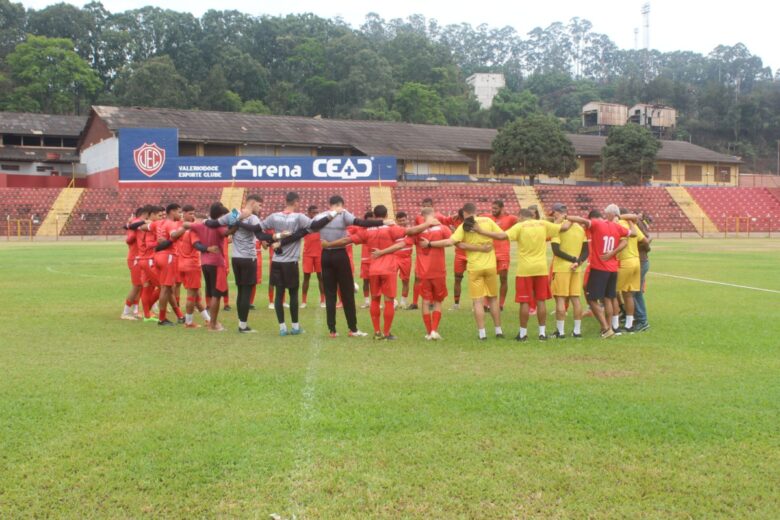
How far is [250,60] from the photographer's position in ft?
306

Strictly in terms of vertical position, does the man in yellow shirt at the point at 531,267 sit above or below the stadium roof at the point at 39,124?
below

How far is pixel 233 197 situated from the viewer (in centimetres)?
5053

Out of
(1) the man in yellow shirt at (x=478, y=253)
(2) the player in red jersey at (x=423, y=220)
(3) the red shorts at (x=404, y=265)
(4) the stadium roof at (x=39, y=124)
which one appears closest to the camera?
(1) the man in yellow shirt at (x=478, y=253)

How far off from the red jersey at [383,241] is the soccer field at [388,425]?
1.09 metres

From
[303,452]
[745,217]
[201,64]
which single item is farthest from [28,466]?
[201,64]

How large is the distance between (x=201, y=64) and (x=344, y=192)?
55811mm

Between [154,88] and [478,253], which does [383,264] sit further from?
[154,88]

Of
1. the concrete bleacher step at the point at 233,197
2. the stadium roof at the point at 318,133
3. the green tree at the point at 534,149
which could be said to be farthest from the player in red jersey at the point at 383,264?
the green tree at the point at 534,149

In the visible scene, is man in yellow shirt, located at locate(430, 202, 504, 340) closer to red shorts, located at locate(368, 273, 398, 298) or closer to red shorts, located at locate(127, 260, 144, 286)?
red shorts, located at locate(368, 273, 398, 298)

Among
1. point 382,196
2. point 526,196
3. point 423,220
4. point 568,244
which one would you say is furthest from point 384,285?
point 526,196

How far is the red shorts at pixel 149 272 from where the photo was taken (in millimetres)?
12172

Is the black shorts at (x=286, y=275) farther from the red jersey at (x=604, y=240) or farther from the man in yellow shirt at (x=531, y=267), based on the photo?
the red jersey at (x=604, y=240)

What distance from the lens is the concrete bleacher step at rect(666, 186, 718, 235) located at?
5397 centimetres

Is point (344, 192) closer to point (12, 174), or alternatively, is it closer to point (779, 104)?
point (12, 174)
